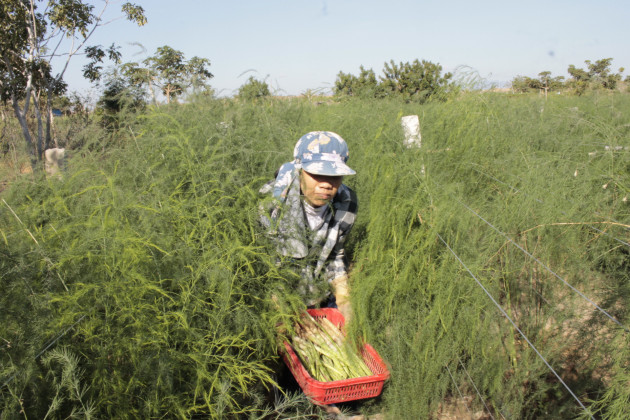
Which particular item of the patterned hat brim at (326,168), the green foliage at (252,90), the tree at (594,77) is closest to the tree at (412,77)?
the tree at (594,77)

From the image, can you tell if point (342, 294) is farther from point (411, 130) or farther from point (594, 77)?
point (594, 77)

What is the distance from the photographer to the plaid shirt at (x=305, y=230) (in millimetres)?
2318

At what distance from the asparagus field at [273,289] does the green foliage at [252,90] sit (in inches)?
63.8

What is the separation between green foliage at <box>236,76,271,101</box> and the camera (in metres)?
4.61

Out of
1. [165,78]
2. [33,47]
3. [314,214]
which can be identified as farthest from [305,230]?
[33,47]

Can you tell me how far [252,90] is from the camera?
4734mm

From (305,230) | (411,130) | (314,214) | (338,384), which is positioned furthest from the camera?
(411,130)

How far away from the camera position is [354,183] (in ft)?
10.6

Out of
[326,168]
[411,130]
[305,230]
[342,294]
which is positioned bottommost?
A: [342,294]

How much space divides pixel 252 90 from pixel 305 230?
2.80m

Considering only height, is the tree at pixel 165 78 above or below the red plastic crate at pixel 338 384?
above

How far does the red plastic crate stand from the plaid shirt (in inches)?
15.4

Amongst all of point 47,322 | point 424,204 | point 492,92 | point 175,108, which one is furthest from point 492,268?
point 492,92

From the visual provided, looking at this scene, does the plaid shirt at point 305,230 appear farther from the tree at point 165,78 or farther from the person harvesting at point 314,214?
the tree at point 165,78
